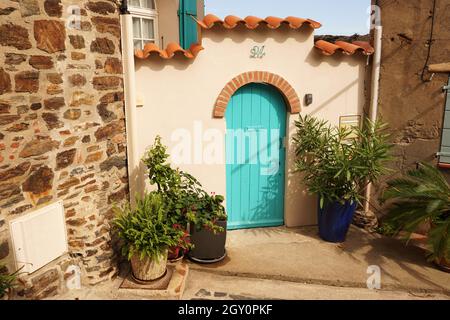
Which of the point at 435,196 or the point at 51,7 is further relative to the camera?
the point at 435,196

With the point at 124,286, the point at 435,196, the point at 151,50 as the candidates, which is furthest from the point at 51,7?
the point at 435,196

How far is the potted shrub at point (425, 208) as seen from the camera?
4301 mm

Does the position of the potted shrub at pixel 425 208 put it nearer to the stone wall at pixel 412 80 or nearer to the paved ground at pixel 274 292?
the stone wall at pixel 412 80

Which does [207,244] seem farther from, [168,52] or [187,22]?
[187,22]

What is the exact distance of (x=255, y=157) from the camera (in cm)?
540

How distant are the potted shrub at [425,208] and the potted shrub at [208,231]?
2.57 m

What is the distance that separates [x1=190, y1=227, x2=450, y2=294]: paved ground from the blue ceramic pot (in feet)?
0.48

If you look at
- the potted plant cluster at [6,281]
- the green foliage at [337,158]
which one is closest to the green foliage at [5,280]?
the potted plant cluster at [6,281]

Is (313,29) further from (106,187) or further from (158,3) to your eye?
(106,187)

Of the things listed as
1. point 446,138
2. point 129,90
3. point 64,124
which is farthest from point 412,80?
point 64,124

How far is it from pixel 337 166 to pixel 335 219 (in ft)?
2.74

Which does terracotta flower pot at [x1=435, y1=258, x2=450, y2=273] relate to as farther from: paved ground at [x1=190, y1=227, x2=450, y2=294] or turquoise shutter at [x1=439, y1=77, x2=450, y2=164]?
turquoise shutter at [x1=439, y1=77, x2=450, y2=164]

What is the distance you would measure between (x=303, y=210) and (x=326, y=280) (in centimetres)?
161

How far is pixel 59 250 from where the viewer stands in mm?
3459
